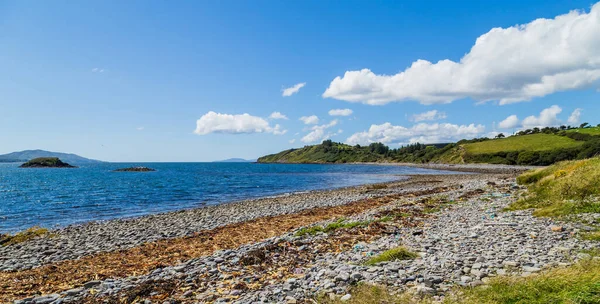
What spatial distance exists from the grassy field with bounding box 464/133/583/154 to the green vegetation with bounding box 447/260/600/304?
14463 cm

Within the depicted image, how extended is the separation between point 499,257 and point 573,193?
41.9 feet

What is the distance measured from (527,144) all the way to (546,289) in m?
163

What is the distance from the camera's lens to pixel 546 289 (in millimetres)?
6535

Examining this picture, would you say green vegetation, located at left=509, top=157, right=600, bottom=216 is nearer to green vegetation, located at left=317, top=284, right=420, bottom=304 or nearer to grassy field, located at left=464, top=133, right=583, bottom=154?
green vegetation, located at left=317, top=284, right=420, bottom=304

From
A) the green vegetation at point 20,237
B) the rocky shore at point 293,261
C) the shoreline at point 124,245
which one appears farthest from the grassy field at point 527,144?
the green vegetation at point 20,237

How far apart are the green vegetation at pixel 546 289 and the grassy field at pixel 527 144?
145 meters

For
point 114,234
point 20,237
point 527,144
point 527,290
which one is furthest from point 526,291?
point 527,144

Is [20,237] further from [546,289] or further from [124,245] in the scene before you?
[546,289]

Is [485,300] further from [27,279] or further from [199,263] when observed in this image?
[27,279]

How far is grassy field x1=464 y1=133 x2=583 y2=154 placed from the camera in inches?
4961

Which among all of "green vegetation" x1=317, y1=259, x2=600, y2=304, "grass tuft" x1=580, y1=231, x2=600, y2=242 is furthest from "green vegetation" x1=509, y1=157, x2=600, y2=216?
"green vegetation" x1=317, y1=259, x2=600, y2=304

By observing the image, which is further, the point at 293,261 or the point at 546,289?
the point at 293,261

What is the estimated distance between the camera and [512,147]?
143125 mm

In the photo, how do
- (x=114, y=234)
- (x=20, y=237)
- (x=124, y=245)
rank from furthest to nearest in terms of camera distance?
(x=114, y=234) < (x=20, y=237) < (x=124, y=245)
